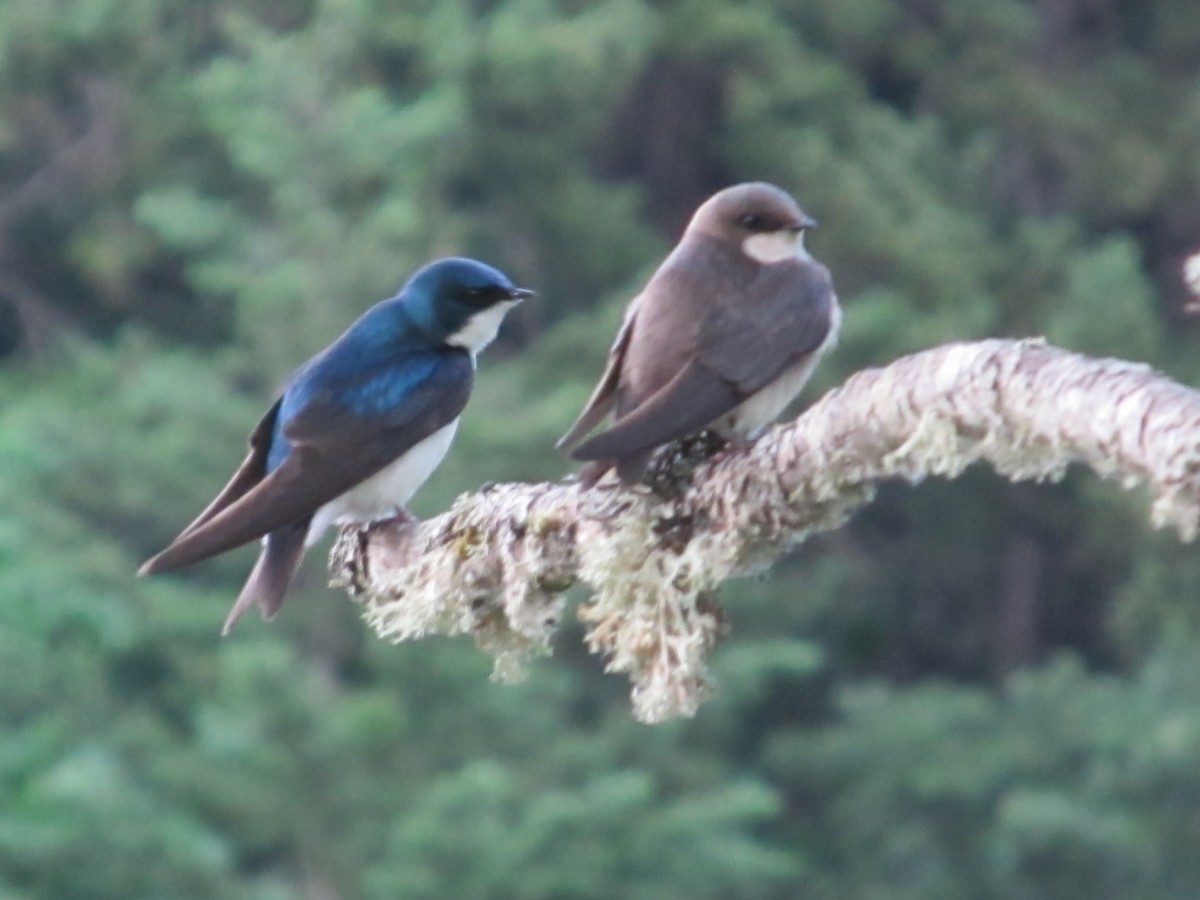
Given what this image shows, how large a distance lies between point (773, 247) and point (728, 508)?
3.75 feet

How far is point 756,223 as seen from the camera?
3.96 metres

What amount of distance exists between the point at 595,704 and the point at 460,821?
3572mm

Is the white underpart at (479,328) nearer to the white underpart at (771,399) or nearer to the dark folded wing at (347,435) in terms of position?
the dark folded wing at (347,435)

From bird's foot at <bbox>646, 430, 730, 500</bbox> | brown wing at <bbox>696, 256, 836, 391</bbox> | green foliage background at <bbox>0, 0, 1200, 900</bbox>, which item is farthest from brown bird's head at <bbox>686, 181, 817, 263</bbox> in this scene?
green foliage background at <bbox>0, 0, 1200, 900</bbox>

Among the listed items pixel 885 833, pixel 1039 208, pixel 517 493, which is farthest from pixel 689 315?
pixel 1039 208

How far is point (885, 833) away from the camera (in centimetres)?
1825

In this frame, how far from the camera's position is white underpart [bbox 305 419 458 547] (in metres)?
4.13

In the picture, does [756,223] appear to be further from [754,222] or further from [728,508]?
[728,508]

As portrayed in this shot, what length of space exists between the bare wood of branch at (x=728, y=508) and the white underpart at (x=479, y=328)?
69 centimetres

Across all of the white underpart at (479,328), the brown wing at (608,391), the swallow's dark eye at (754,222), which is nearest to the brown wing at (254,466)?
the white underpart at (479,328)

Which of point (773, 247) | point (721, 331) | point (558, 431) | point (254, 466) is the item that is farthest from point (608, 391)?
point (558, 431)

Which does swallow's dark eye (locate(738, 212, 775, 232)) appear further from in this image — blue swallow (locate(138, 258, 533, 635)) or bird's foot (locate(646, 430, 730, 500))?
bird's foot (locate(646, 430, 730, 500))

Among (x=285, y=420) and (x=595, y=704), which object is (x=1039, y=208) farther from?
(x=285, y=420)

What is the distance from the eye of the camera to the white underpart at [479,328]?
4500 mm
